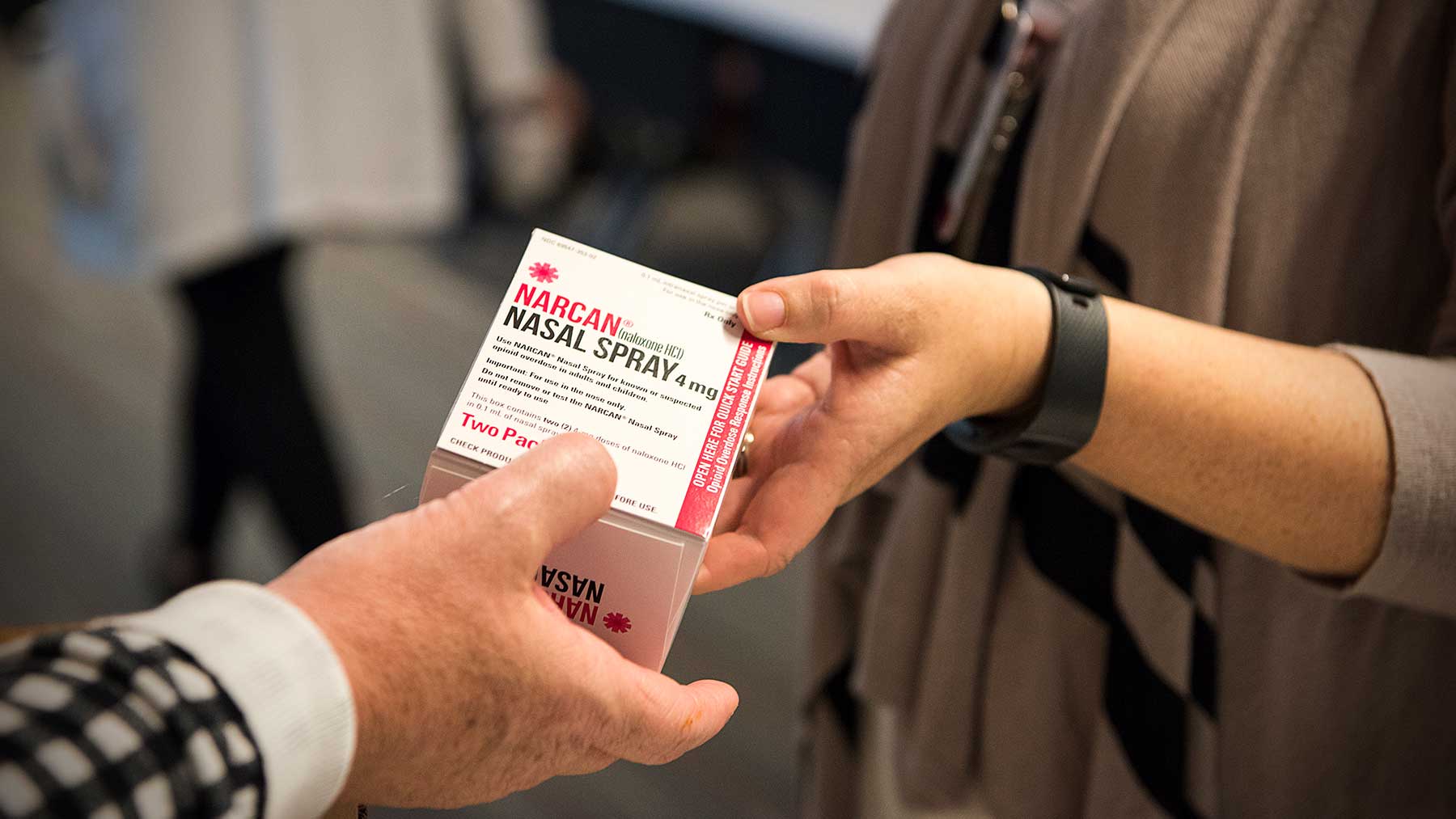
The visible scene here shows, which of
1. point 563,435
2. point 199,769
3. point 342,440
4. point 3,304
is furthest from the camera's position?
point 3,304

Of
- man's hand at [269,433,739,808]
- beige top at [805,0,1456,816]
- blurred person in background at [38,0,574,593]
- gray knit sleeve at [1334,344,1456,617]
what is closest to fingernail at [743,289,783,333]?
man's hand at [269,433,739,808]

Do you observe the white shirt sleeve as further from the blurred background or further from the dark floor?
the dark floor

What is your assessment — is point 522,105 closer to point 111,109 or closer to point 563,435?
point 111,109

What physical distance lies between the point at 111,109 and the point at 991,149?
3.90 feet

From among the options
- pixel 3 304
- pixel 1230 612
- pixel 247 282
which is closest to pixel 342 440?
pixel 247 282

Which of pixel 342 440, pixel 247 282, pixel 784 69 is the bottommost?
pixel 342 440

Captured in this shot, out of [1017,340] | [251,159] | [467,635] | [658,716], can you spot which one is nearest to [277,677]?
[467,635]

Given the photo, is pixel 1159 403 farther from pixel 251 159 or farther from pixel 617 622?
pixel 251 159

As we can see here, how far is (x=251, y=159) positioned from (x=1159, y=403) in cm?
124

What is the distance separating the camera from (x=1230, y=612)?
2.43 feet

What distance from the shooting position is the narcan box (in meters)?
0.53

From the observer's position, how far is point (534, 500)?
1.57 feet

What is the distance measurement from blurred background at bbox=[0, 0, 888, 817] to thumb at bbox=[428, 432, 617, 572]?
116mm

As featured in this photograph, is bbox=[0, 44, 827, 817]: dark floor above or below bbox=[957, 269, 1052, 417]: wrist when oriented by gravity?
below
